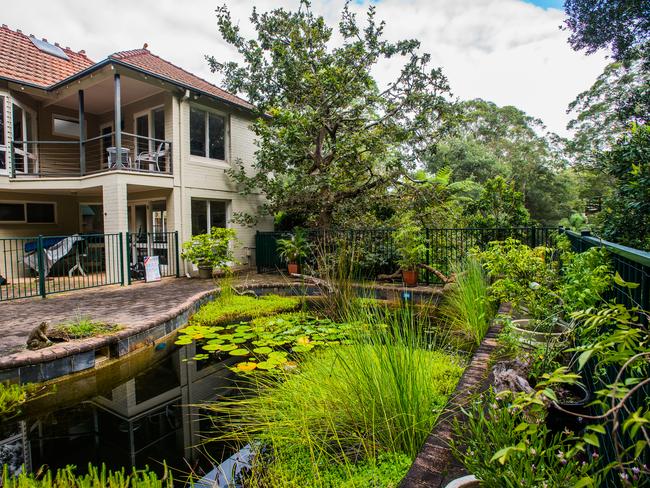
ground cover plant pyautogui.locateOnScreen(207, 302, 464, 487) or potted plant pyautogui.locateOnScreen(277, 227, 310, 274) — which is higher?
potted plant pyautogui.locateOnScreen(277, 227, 310, 274)

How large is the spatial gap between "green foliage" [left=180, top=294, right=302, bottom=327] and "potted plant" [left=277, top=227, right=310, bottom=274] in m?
2.31

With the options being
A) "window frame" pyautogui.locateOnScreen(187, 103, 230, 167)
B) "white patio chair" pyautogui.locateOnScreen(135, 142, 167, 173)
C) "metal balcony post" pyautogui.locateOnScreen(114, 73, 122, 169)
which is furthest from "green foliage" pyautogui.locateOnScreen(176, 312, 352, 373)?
"window frame" pyautogui.locateOnScreen(187, 103, 230, 167)

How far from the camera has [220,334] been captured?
19.5 feet

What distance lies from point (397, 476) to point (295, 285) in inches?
286

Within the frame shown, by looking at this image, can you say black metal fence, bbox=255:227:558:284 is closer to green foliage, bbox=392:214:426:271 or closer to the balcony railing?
green foliage, bbox=392:214:426:271

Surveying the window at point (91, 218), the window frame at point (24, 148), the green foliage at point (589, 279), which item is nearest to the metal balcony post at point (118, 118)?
the window frame at point (24, 148)

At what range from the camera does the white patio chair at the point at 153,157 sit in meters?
10.3

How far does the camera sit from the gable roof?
10.1 m

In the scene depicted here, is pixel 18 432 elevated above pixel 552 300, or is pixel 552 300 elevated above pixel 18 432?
pixel 552 300

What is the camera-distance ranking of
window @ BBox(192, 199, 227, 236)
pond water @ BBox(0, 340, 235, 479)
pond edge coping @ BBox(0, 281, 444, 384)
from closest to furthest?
pond water @ BBox(0, 340, 235, 479)
pond edge coping @ BBox(0, 281, 444, 384)
window @ BBox(192, 199, 227, 236)

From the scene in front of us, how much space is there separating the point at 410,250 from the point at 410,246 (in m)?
0.11

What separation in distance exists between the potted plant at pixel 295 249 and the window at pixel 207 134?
3572mm

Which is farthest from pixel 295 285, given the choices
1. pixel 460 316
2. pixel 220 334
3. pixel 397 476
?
pixel 397 476

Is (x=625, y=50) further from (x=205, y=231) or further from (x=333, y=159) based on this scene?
(x=205, y=231)
